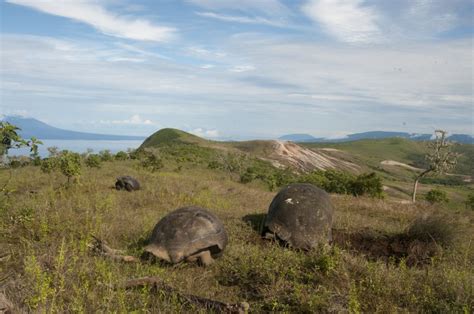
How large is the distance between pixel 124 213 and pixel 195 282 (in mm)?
4847

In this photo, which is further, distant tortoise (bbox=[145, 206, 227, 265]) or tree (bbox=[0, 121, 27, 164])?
distant tortoise (bbox=[145, 206, 227, 265])

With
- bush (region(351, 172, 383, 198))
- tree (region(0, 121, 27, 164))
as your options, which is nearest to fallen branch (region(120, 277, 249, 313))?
tree (region(0, 121, 27, 164))

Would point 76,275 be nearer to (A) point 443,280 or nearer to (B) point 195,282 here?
(B) point 195,282

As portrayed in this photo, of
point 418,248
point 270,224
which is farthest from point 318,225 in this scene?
point 418,248

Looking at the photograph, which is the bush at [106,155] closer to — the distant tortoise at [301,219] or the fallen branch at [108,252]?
the distant tortoise at [301,219]

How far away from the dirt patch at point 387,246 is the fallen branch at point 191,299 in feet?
15.1

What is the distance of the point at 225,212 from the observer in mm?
12492

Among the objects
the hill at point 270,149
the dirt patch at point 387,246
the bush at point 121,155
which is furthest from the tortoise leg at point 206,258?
the hill at point 270,149

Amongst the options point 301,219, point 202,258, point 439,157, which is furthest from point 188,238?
point 439,157

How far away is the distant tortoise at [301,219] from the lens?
9.70m

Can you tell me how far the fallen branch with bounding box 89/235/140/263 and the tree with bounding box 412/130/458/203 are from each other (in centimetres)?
2784

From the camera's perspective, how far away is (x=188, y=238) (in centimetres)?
790

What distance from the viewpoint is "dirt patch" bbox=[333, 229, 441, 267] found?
9.41 metres

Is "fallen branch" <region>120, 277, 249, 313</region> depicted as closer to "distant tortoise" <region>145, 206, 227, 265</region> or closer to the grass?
the grass
